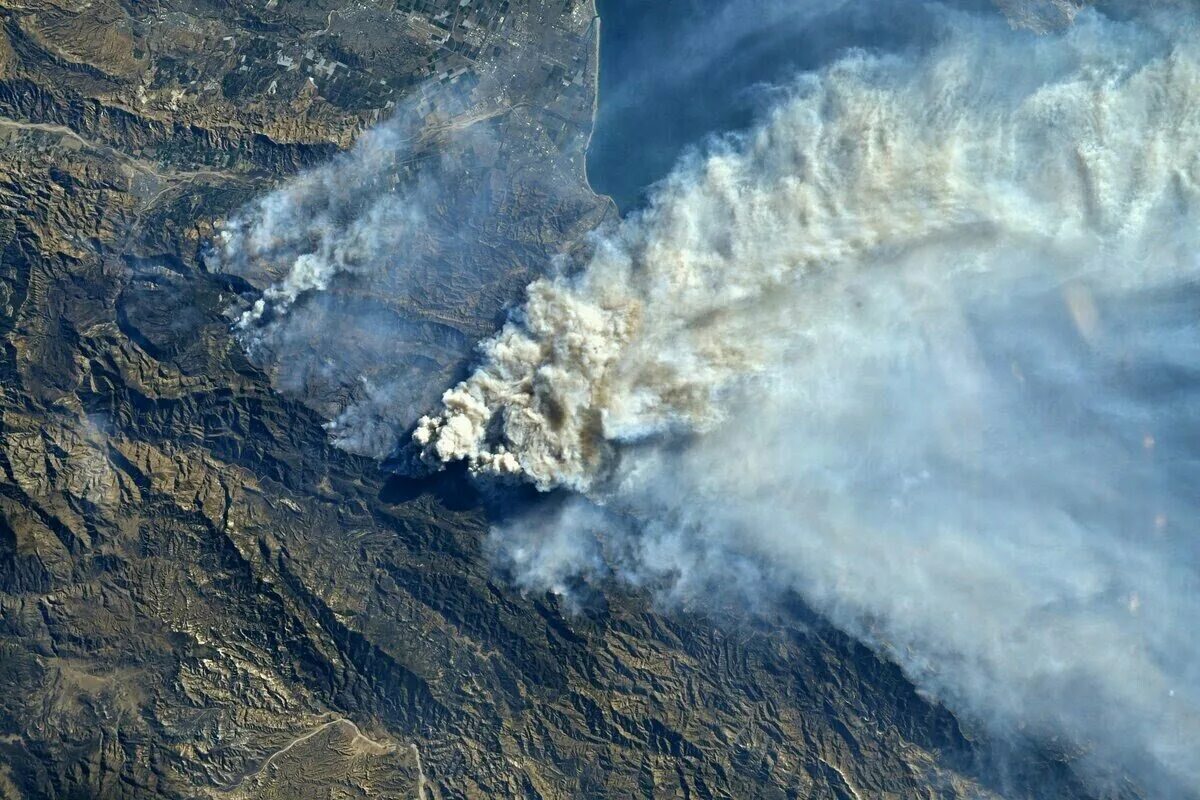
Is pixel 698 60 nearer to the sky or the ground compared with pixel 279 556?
nearer to the sky

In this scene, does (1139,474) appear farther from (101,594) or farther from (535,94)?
(101,594)

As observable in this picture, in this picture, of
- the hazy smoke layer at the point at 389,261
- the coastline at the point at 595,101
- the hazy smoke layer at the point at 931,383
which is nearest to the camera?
the hazy smoke layer at the point at 931,383

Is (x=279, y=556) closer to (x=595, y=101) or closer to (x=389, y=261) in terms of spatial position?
(x=389, y=261)

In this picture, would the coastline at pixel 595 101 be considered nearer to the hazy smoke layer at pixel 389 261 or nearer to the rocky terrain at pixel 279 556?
the rocky terrain at pixel 279 556

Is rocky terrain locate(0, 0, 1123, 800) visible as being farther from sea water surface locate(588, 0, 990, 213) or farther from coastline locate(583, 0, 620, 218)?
sea water surface locate(588, 0, 990, 213)

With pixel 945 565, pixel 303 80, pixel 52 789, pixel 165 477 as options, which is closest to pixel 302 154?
pixel 303 80

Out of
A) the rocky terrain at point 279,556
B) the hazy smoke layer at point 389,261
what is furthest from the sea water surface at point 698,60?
the hazy smoke layer at point 389,261

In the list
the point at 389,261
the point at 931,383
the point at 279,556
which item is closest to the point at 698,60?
the point at 389,261
